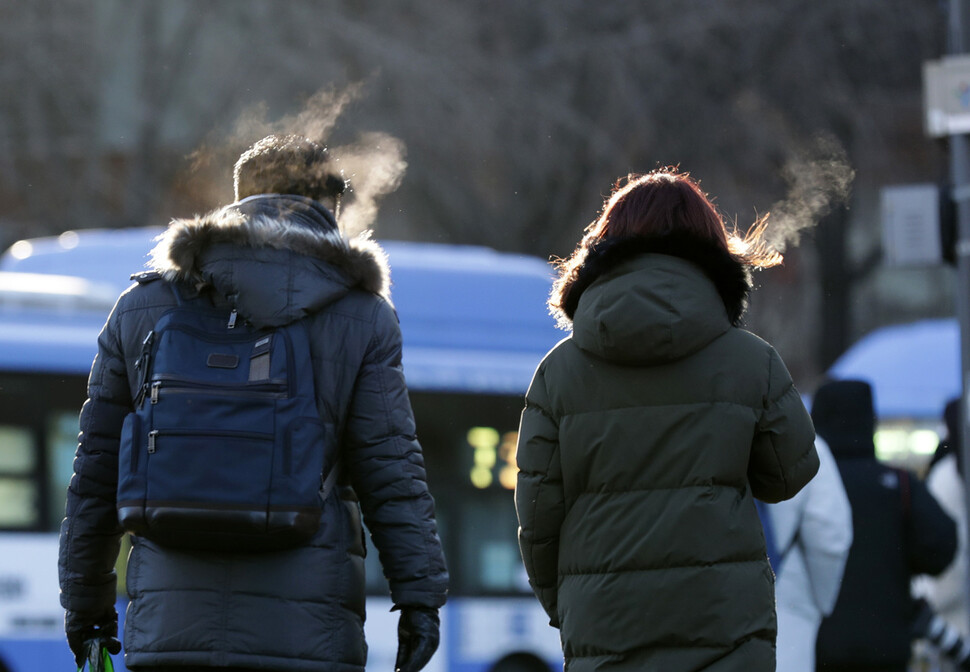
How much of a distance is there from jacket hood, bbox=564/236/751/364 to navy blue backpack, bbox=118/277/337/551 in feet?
1.89

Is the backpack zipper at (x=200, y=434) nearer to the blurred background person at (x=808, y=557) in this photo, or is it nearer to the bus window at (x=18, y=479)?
the blurred background person at (x=808, y=557)

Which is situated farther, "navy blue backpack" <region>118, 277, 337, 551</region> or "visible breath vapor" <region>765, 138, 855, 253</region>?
"visible breath vapor" <region>765, 138, 855, 253</region>

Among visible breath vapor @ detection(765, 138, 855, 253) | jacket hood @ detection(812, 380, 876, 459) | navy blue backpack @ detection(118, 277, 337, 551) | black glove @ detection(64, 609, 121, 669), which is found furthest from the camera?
jacket hood @ detection(812, 380, 876, 459)

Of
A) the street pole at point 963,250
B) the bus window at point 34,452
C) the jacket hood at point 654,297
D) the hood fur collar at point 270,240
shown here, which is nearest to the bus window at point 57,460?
the bus window at point 34,452

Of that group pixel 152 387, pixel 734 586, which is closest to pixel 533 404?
pixel 734 586

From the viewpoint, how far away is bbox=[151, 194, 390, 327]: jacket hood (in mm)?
3021

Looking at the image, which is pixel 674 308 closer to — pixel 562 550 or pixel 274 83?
pixel 562 550

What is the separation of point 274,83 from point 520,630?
6.50 metres

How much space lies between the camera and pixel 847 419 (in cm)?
516

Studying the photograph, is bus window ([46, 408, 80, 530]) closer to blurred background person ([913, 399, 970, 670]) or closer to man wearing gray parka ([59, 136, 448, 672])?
blurred background person ([913, 399, 970, 670])

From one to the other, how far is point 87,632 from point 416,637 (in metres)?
0.71

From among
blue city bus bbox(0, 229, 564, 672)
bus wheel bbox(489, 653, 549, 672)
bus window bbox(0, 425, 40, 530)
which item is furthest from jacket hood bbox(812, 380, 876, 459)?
bus window bbox(0, 425, 40, 530)

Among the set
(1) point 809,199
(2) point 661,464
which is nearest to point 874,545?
(1) point 809,199

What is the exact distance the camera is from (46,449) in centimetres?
899
